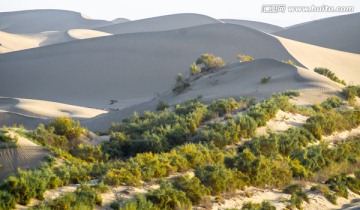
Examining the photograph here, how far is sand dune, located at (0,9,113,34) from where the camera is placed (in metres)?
119

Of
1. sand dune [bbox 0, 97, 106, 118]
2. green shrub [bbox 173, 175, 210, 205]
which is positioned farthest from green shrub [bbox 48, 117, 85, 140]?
sand dune [bbox 0, 97, 106, 118]

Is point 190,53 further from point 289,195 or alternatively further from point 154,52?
point 289,195

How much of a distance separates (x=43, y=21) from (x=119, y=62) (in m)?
87.3

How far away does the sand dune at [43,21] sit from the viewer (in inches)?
4695

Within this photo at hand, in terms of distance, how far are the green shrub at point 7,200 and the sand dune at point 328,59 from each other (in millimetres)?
32401

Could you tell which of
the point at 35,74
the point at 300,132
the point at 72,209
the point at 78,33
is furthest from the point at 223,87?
the point at 78,33

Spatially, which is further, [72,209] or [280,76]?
[280,76]

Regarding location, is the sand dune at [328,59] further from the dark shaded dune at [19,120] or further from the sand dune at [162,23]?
the sand dune at [162,23]

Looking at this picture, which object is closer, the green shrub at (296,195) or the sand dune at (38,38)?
the green shrub at (296,195)

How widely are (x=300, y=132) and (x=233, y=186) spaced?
622cm

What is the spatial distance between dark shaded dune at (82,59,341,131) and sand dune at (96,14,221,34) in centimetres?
6834

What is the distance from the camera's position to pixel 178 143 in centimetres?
1465

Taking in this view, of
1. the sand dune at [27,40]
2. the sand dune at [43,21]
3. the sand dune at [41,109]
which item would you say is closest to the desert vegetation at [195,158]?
the sand dune at [41,109]

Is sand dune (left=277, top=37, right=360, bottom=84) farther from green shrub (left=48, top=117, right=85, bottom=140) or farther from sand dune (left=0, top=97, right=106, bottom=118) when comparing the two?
green shrub (left=48, top=117, right=85, bottom=140)
